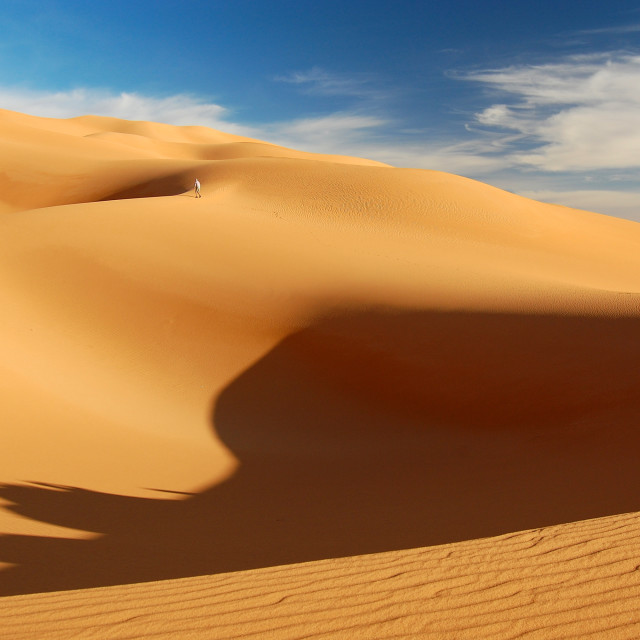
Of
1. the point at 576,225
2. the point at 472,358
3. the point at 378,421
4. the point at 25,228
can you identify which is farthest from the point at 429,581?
the point at 576,225

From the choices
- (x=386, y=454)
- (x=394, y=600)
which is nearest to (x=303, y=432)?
(x=386, y=454)

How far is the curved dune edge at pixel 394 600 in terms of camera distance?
3154 millimetres

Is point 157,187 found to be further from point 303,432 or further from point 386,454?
point 386,454

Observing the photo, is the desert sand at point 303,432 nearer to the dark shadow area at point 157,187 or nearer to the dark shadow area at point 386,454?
the dark shadow area at point 386,454

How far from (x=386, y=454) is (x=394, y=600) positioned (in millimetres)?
6207

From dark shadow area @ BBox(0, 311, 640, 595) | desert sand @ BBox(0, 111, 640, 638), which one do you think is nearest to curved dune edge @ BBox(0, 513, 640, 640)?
desert sand @ BBox(0, 111, 640, 638)

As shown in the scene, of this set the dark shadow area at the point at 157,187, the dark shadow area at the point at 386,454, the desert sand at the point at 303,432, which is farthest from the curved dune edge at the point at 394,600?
the dark shadow area at the point at 157,187

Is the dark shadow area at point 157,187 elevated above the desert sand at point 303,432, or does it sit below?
above

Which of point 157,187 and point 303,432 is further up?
point 157,187

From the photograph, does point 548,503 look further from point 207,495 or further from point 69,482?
point 69,482

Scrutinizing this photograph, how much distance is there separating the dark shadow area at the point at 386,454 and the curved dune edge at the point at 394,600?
4.61 feet

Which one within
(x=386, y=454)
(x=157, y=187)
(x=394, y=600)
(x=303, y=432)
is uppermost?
(x=157, y=187)

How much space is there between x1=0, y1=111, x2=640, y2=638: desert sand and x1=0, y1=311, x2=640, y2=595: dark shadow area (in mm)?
41

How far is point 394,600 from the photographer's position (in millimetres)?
3449
